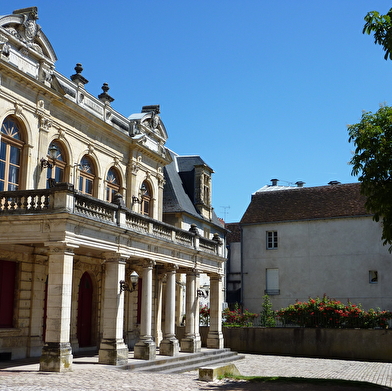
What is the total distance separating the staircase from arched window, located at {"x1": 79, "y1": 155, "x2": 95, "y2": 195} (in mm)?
6629

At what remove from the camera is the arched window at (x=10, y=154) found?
1780cm

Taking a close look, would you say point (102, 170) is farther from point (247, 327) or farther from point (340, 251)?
point (340, 251)

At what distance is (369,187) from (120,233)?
308 inches

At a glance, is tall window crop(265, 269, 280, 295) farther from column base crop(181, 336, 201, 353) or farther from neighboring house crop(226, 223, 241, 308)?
column base crop(181, 336, 201, 353)

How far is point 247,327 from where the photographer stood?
29.4m

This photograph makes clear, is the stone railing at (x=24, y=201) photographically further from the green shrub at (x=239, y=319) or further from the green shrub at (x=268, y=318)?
the green shrub at (x=268, y=318)

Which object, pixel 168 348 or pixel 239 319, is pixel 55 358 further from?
pixel 239 319

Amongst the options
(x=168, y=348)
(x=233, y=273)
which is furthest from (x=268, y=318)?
(x=233, y=273)

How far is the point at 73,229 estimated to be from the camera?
1570 cm

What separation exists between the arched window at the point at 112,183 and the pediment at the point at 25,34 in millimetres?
5676

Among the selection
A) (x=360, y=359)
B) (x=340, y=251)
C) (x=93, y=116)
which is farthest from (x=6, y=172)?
(x=340, y=251)

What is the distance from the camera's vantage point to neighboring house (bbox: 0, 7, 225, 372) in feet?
51.0

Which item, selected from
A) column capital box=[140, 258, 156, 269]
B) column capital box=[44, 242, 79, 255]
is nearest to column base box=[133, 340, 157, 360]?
column capital box=[140, 258, 156, 269]

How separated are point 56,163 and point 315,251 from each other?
19738mm
